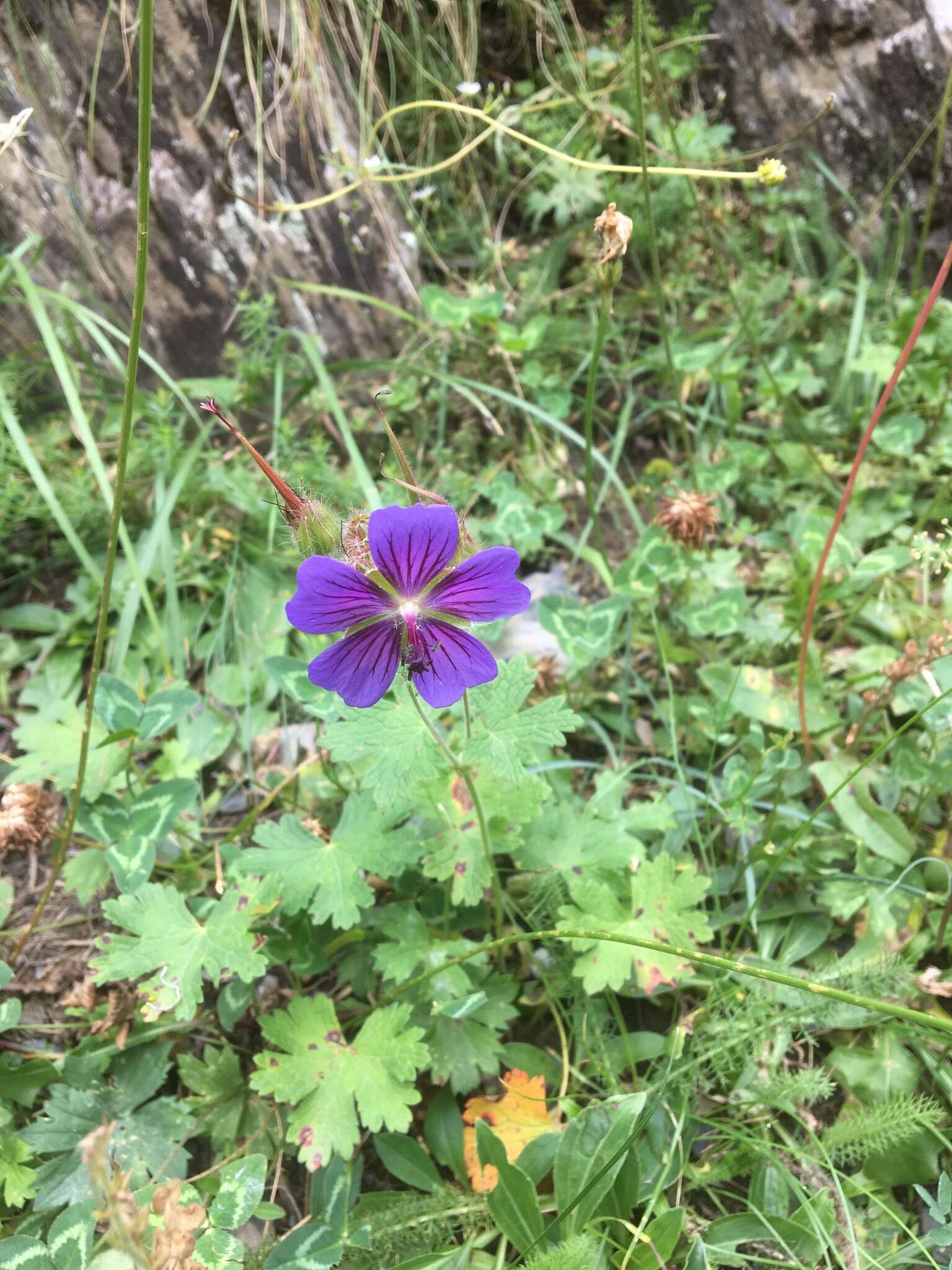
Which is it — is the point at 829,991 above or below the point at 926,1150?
above

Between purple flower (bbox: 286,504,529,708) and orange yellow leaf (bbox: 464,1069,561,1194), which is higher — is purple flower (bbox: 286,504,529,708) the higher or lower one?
the higher one

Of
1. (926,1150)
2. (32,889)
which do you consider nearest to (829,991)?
(926,1150)

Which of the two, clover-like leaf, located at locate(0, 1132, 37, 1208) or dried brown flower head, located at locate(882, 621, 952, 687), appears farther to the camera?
dried brown flower head, located at locate(882, 621, 952, 687)

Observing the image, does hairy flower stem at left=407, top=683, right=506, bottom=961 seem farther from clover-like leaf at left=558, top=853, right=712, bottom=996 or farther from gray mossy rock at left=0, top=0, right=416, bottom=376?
gray mossy rock at left=0, top=0, right=416, bottom=376

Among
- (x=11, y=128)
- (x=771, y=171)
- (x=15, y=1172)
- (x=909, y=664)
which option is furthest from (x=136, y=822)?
(x=771, y=171)

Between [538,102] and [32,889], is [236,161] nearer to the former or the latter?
[538,102]

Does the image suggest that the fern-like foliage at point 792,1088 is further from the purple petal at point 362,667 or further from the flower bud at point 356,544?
the flower bud at point 356,544

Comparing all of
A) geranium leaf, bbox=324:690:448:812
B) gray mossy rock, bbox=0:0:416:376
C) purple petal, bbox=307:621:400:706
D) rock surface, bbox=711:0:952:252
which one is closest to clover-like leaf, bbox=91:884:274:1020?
geranium leaf, bbox=324:690:448:812

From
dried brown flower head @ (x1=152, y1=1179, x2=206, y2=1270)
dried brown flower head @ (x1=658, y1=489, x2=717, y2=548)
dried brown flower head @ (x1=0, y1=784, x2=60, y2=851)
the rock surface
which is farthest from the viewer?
the rock surface
